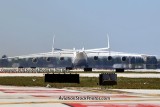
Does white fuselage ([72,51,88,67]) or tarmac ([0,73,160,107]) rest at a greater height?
white fuselage ([72,51,88,67])

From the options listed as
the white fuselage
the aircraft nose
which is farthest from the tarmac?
the white fuselage

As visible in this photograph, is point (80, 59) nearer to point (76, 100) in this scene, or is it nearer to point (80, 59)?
point (80, 59)

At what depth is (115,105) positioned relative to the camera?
17172 mm

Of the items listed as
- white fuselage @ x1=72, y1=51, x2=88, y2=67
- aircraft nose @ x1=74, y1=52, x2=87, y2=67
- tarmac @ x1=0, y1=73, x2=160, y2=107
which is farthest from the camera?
white fuselage @ x1=72, y1=51, x2=88, y2=67

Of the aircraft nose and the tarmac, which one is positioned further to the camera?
the aircraft nose

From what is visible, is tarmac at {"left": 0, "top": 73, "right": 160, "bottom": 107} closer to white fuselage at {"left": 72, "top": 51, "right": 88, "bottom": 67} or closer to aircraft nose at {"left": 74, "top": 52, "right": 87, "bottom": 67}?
aircraft nose at {"left": 74, "top": 52, "right": 87, "bottom": 67}

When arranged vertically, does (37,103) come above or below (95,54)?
below

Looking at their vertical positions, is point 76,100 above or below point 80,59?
below

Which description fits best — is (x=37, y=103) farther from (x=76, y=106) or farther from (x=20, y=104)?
(x=76, y=106)

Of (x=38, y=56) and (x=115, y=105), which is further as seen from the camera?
(x=38, y=56)

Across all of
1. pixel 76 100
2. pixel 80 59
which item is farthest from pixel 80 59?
pixel 76 100

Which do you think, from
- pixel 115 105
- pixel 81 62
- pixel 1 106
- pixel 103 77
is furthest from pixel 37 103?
pixel 81 62

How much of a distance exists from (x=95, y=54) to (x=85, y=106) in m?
126

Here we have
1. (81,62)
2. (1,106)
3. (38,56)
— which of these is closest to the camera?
(1,106)
